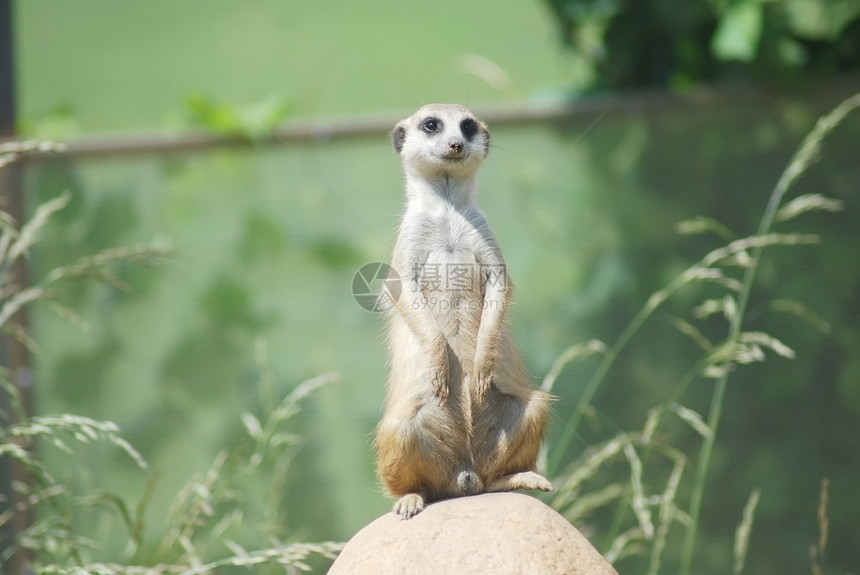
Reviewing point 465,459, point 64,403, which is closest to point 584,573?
point 465,459

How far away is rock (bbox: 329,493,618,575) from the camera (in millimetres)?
2309

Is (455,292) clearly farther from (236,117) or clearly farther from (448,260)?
(236,117)

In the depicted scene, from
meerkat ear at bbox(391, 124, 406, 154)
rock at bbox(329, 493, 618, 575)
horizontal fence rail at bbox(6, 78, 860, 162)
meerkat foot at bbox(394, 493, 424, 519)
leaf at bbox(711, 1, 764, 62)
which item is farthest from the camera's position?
horizontal fence rail at bbox(6, 78, 860, 162)

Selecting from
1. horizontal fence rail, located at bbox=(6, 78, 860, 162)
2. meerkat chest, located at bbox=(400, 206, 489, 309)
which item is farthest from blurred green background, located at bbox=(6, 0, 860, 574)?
meerkat chest, located at bbox=(400, 206, 489, 309)

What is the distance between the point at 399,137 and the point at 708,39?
106 inches

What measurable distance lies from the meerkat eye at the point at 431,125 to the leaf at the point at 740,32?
2.40 m

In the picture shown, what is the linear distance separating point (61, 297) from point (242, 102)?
180 cm

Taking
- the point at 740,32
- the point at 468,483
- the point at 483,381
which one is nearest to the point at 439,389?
the point at 483,381

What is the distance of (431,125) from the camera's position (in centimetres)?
301

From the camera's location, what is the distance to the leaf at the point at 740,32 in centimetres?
469

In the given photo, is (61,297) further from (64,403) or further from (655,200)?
(655,200)

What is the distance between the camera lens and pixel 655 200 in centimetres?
496

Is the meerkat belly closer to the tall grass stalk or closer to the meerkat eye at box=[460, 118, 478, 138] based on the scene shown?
the meerkat eye at box=[460, 118, 478, 138]

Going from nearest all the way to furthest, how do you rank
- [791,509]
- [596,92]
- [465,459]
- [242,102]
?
[465,459] < [791,509] < [596,92] < [242,102]
